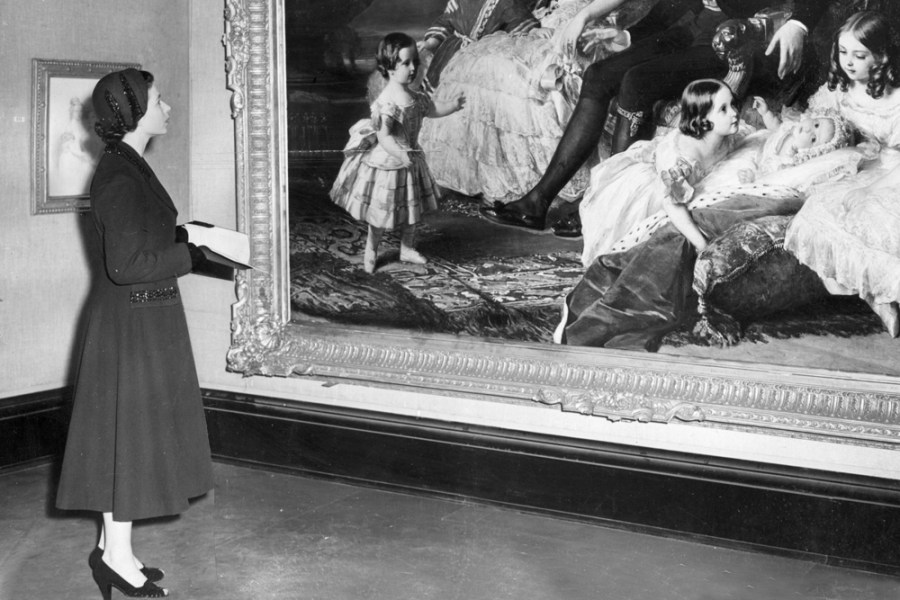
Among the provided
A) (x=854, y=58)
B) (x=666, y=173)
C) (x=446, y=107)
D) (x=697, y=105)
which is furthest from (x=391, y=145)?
(x=854, y=58)

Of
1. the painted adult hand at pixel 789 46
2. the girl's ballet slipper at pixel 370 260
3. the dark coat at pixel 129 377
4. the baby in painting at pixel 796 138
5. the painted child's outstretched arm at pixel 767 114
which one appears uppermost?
the painted adult hand at pixel 789 46

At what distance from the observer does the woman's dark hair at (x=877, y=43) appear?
3.79m

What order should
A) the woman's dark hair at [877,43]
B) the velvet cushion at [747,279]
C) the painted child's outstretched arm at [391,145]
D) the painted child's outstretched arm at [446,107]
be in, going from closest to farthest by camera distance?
the woman's dark hair at [877,43] < the velvet cushion at [747,279] < the painted child's outstretched arm at [446,107] < the painted child's outstretched arm at [391,145]

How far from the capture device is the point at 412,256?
4.82 m

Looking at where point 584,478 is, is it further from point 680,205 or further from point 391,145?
point 391,145

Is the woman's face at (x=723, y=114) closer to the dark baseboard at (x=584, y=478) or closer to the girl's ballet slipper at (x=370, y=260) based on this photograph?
the dark baseboard at (x=584, y=478)

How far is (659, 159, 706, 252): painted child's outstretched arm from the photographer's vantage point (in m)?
4.21

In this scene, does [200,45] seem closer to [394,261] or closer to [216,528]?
[394,261]

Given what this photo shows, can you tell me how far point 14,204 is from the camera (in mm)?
5043

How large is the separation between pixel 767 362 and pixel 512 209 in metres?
1.22

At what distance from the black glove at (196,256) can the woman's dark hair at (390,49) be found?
143cm

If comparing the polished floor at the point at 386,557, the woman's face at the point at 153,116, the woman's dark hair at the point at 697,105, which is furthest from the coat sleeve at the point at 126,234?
the woman's dark hair at the point at 697,105

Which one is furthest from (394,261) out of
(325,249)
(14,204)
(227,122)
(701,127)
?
A: (14,204)

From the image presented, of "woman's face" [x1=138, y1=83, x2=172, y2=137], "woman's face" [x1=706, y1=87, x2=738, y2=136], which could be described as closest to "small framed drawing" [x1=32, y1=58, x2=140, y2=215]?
"woman's face" [x1=138, y1=83, x2=172, y2=137]
